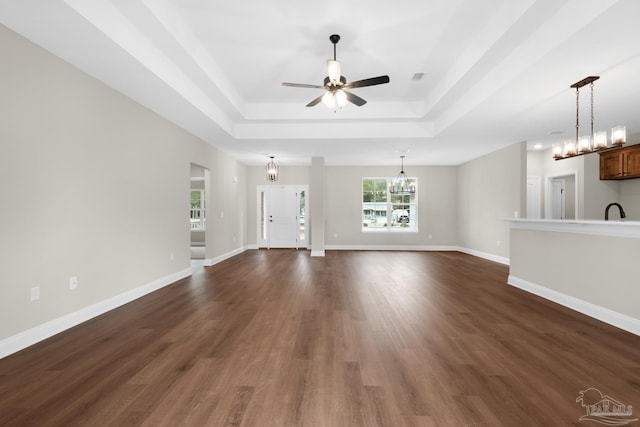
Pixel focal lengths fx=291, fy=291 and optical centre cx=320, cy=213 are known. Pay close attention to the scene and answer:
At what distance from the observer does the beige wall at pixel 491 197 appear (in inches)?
247

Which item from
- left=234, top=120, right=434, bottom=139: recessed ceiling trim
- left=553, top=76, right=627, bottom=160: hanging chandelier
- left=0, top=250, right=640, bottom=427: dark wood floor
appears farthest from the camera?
left=234, top=120, right=434, bottom=139: recessed ceiling trim

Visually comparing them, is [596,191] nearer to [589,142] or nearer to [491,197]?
[491,197]

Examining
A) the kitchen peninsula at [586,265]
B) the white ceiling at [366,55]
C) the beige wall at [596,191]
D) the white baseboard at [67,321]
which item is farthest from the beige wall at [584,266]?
the white baseboard at [67,321]

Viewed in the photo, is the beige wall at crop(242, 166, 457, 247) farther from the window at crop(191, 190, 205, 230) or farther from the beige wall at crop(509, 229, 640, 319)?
the beige wall at crop(509, 229, 640, 319)

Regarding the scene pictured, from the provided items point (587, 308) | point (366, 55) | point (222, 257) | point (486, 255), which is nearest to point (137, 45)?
point (366, 55)

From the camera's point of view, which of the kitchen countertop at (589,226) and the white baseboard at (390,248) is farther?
the white baseboard at (390,248)

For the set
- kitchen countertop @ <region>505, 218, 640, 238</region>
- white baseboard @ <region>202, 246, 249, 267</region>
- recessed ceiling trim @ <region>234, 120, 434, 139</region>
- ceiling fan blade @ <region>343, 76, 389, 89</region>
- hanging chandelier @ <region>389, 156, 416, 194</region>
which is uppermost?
recessed ceiling trim @ <region>234, 120, 434, 139</region>

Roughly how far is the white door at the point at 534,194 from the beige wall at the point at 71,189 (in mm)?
Result: 8297

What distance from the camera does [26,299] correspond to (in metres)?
2.53

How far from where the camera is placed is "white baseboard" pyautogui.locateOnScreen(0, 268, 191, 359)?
239 centimetres

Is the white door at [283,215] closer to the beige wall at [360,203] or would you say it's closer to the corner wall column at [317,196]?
the beige wall at [360,203]

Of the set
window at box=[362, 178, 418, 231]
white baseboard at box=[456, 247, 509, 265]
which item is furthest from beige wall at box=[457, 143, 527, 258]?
window at box=[362, 178, 418, 231]

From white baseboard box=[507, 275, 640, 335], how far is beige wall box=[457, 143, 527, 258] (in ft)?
6.14

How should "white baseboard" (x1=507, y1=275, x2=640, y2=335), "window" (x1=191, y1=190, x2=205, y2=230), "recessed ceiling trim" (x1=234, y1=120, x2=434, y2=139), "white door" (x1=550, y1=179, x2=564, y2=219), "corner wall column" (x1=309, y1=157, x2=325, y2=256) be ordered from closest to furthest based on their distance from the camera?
"white baseboard" (x1=507, y1=275, x2=640, y2=335) < "recessed ceiling trim" (x1=234, y1=120, x2=434, y2=139) < "white door" (x1=550, y1=179, x2=564, y2=219) < "corner wall column" (x1=309, y1=157, x2=325, y2=256) < "window" (x1=191, y1=190, x2=205, y2=230)
